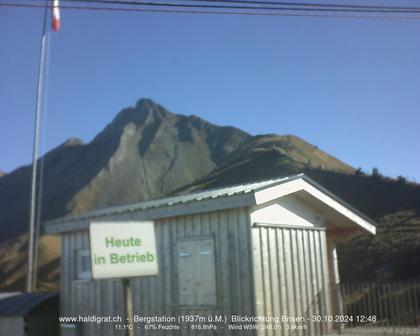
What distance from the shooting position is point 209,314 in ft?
34.3

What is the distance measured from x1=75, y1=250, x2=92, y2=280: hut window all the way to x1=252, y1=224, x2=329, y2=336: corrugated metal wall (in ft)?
17.0

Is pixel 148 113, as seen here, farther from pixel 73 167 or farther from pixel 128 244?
pixel 128 244

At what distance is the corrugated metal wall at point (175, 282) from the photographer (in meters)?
10.2

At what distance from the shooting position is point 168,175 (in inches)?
3907

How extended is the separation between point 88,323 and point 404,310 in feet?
24.4

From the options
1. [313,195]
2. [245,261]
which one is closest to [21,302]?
[245,261]

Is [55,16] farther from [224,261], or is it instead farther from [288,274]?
[288,274]

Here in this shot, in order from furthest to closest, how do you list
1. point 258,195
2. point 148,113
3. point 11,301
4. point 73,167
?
point 148,113, point 73,167, point 11,301, point 258,195

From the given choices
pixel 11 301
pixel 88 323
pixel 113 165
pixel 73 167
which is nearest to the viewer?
pixel 88 323

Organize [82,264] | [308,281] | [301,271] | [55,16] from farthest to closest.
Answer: [82,264], [308,281], [301,271], [55,16]

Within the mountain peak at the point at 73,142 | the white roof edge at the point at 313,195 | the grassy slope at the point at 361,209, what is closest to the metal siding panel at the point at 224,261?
the white roof edge at the point at 313,195

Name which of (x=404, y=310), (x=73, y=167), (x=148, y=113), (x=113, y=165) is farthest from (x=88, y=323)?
(x=148, y=113)

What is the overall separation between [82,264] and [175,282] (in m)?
3.56

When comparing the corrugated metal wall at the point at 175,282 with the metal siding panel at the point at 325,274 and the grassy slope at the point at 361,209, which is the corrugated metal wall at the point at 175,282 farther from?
the grassy slope at the point at 361,209
